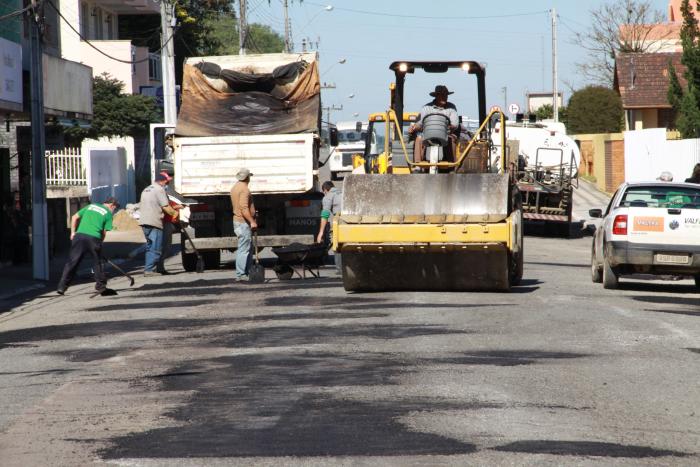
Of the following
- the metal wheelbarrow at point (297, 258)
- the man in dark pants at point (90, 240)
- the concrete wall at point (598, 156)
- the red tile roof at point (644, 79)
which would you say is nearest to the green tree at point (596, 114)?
the red tile roof at point (644, 79)

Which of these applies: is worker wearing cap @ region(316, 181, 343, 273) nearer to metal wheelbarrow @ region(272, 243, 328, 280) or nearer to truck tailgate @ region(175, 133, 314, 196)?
truck tailgate @ region(175, 133, 314, 196)

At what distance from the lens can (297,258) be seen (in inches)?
742

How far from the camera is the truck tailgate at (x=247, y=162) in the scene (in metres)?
20.0

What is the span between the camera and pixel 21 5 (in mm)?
26438

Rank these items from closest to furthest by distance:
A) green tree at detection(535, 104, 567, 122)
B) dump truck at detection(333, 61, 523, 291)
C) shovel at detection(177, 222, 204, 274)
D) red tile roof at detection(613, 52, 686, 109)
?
1. dump truck at detection(333, 61, 523, 291)
2. shovel at detection(177, 222, 204, 274)
3. red tile roof at detection(613, 52, 686, 109)
4. green tree at detection(535, 104, 567, 122)

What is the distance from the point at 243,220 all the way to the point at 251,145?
1.67m

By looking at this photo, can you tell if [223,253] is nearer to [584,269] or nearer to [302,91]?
[302,91]

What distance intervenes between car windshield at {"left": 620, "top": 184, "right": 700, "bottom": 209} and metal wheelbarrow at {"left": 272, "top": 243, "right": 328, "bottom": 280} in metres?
4.62

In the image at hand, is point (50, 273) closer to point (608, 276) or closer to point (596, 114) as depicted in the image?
point (608, 276)

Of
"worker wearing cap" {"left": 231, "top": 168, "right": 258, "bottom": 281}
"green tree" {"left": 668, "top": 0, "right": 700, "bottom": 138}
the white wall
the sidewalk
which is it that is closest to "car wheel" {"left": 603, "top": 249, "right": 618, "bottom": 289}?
"worker wearing cap" {"left": 231, "top": 168, "right": 258, "bottom": 281}

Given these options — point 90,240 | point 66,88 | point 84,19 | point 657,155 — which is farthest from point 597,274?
point 84,19

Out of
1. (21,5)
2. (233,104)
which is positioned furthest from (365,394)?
(21,5)

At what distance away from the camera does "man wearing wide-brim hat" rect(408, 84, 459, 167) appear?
16.1 m

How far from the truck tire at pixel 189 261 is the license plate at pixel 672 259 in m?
8.26
